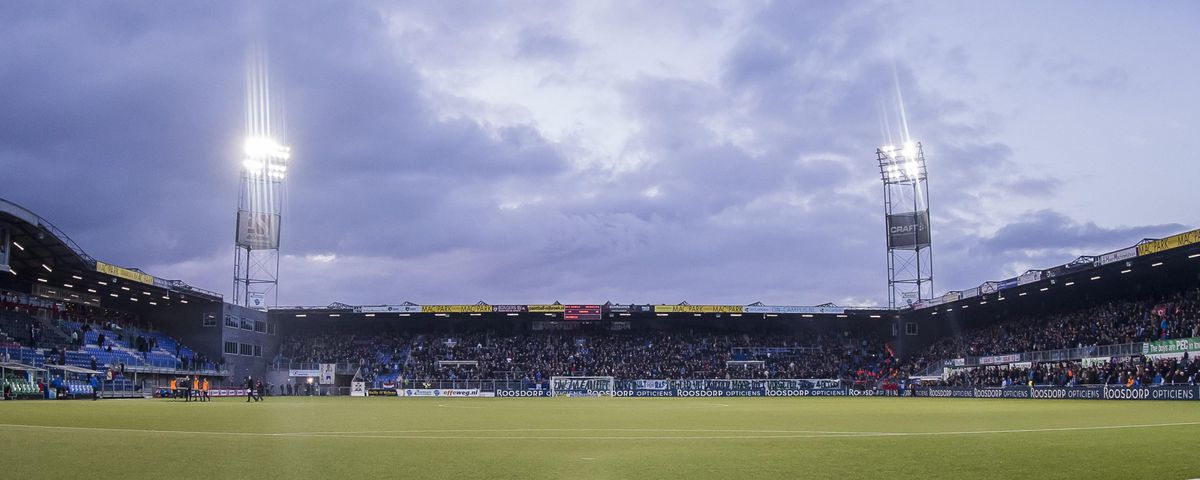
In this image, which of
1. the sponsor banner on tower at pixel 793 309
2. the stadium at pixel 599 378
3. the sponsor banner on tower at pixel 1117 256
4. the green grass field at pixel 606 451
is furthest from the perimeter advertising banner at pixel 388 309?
the green grass field at pixel 606 451

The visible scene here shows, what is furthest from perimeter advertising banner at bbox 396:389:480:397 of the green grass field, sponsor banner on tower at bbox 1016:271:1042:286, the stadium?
the green grass field

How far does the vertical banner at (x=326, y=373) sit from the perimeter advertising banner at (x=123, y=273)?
16.3 m

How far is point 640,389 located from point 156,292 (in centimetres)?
3840

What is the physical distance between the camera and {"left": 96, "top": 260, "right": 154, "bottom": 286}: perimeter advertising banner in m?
59.1

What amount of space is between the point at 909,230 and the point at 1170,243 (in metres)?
32.3

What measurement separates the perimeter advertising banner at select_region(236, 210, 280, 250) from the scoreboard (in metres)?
27.1

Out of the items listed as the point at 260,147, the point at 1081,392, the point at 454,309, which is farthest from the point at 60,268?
the point at 1081,392

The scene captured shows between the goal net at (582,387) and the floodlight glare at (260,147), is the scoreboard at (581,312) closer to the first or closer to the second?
the goal net at (582,387)

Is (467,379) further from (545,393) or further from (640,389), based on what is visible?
(640,389)

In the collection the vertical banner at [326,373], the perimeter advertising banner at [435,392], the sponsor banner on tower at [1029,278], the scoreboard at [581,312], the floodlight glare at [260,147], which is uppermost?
the floodlight glare at [260,147]

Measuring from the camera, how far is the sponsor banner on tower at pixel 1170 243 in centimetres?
4453

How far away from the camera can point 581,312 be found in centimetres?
8094

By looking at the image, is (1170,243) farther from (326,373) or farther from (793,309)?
(326,373)

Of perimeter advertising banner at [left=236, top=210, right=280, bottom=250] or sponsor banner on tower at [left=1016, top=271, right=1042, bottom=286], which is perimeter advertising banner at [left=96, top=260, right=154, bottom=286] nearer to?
perimeter advertising banner at [left=236, top=210, right=280, bottom=250]
